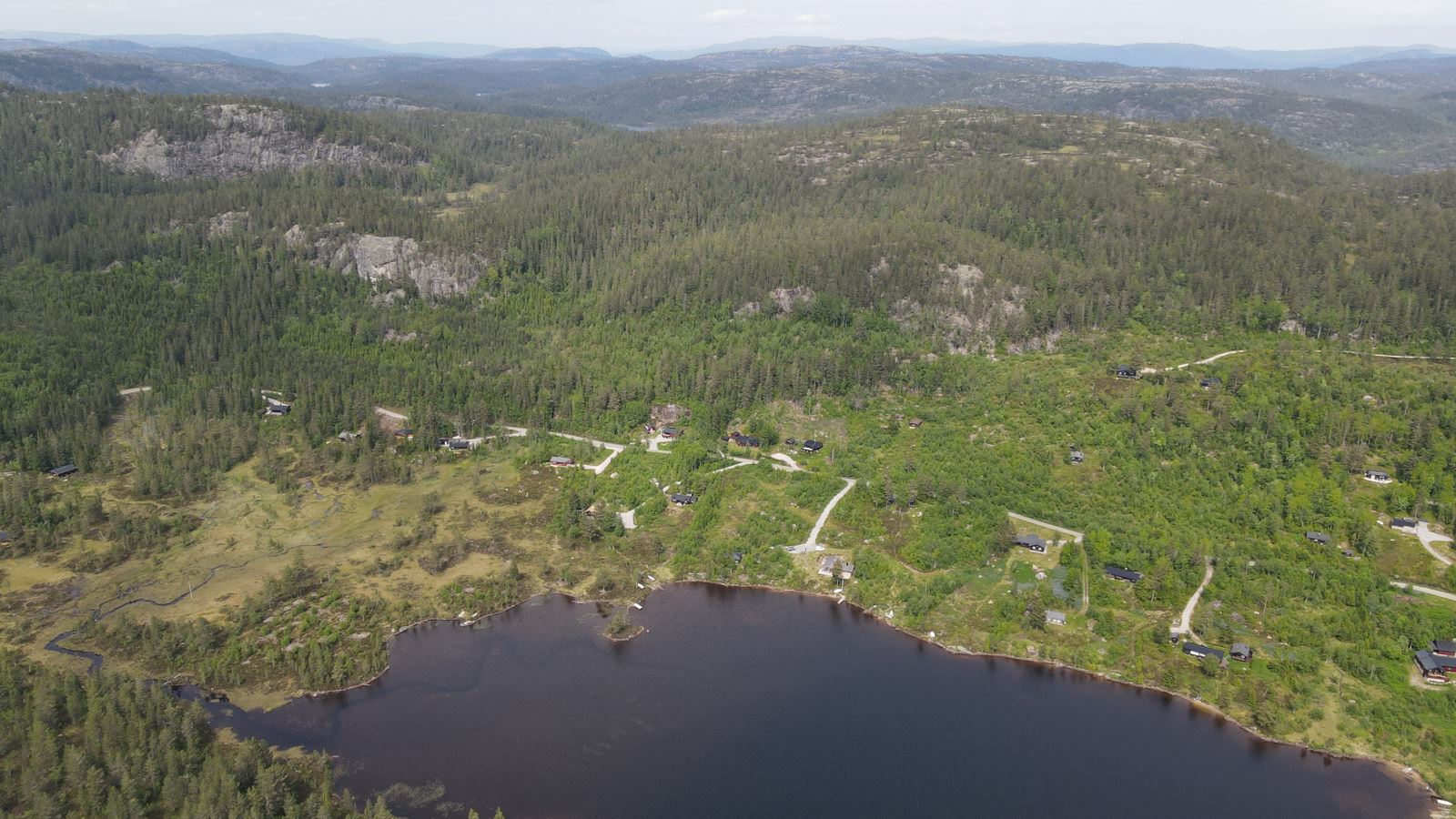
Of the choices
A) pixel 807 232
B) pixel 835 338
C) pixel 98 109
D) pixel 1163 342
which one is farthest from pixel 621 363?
pixel 98 109

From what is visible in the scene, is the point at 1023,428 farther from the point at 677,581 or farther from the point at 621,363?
the point at 621,363

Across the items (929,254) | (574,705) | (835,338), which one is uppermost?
(929,254)

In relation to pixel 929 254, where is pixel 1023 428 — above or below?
below

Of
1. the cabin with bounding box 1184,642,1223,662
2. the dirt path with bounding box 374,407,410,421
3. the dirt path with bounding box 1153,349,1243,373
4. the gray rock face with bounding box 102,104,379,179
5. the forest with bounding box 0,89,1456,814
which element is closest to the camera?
the cabin with bounding box 1184,642,1223,662

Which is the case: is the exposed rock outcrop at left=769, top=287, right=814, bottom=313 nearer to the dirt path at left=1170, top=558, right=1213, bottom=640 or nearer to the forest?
the forest

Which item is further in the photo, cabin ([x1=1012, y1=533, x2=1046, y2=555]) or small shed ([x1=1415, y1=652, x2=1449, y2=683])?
cabin ([x1=1012, y1=533, x2=1046, y2=555])

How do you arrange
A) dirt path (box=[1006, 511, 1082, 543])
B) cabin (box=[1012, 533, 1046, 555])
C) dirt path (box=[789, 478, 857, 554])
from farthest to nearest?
dirt path (box=[789, 478, 857, 554]) < dirt path (box=[1006, 511, 1082, 543]) < cabin (box=[1012, 533, 1046, 555])

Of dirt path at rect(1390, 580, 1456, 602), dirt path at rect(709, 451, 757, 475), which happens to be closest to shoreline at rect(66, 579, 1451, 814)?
dirt path at rect(709, 451, 757, 475)
